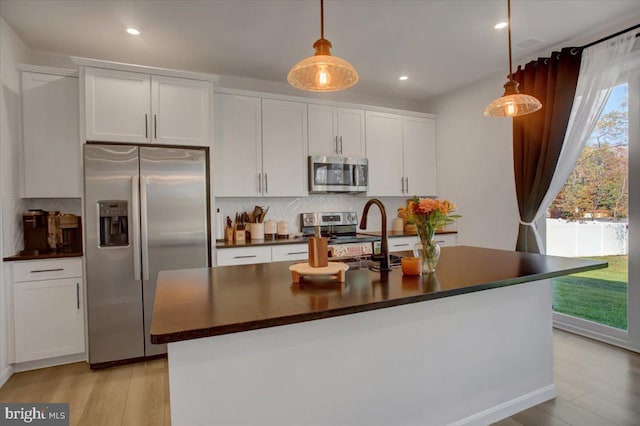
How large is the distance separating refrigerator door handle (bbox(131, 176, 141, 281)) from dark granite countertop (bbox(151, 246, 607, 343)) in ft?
3.93

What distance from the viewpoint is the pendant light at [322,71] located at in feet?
5.18

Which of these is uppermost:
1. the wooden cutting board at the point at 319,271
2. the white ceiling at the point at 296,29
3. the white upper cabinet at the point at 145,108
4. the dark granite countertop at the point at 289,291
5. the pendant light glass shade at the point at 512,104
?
the white ceiling at the point at 296,29

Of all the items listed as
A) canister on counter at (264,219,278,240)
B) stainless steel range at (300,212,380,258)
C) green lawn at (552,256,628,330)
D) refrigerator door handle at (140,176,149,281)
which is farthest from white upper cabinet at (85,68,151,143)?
green lawn at (552,256,628,330)

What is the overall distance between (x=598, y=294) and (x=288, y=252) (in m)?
2.92

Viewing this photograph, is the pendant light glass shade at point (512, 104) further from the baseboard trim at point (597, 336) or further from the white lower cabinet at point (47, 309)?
the white lower cabinet at point (47, 309)

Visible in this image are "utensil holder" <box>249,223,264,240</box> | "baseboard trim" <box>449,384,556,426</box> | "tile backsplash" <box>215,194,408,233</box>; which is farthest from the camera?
"tile backsplash" <box>215,194,408,233</box>

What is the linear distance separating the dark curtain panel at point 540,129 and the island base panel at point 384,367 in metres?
1.42

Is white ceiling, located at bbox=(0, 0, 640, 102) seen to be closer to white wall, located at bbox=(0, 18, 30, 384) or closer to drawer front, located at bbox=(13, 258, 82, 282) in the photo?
white wall, located at bbox=(0, 18, 30, 384)

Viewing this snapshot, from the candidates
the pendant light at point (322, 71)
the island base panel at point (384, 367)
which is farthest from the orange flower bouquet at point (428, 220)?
the pendant light at point (322, 71)

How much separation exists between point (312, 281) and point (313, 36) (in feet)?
7.47

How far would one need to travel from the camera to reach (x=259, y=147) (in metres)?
3.72

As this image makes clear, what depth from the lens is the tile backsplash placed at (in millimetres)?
3898

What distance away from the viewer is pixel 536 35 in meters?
3.05

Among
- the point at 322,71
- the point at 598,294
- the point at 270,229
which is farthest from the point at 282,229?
the point at 598,294
